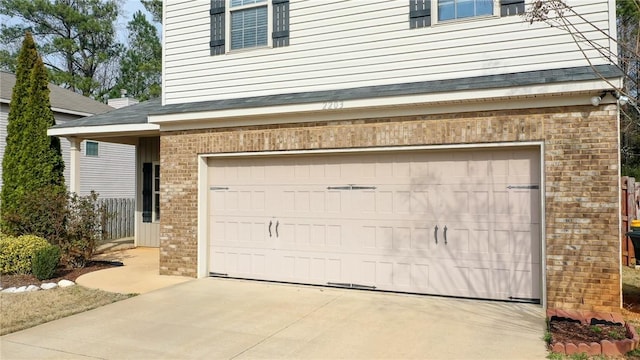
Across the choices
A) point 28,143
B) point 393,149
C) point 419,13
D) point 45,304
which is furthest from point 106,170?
point 419,13

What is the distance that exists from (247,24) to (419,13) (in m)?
3.23

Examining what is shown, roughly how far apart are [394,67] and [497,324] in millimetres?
4139

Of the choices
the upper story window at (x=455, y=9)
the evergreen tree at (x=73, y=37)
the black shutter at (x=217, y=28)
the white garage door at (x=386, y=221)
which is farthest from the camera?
the evergreen tree at (x=73, y=37)

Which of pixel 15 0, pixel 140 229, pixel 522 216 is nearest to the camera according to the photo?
pixel 522 216

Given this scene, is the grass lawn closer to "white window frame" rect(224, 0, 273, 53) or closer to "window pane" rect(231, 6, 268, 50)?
"white window frame" rect(224, 0, 273, 53)

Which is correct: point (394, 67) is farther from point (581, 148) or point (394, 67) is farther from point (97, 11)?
point (97, 11)

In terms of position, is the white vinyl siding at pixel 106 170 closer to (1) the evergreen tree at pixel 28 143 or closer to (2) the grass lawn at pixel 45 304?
(1) the evergreen tree at pixel 28 143

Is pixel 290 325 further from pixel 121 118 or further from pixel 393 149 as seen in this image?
pixel 121 118

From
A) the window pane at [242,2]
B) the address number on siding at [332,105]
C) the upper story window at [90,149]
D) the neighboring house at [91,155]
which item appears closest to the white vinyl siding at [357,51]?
the window pane at [242,2]

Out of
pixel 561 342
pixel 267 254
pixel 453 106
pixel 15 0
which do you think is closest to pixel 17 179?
pixel 267 254

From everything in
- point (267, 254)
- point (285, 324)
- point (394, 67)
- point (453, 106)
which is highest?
point (394, 67)

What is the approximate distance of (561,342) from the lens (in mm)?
4844

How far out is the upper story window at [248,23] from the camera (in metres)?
8.67

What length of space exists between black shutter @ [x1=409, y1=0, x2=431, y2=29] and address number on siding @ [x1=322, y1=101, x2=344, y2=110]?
173cm
